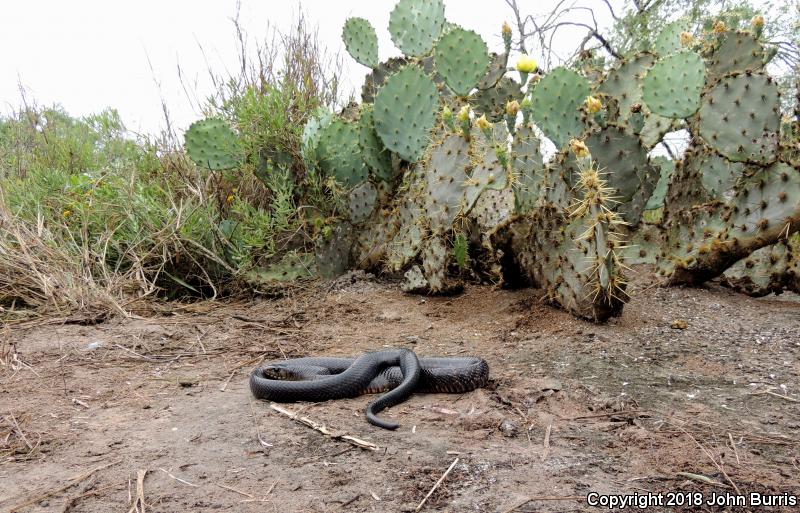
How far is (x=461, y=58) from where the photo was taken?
4230mm

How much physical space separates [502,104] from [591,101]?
2.13 metres

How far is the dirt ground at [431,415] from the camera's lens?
1.80 metres

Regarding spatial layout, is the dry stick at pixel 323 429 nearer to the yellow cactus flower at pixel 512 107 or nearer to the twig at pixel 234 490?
the twig at pixel 234 490

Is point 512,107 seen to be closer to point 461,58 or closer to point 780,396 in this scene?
point 461,58

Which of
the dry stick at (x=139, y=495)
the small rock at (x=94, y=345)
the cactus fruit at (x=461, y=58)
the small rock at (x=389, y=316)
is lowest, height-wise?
the dry stick at (x=139, y=495)

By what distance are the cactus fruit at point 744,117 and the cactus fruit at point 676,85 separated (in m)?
0.11

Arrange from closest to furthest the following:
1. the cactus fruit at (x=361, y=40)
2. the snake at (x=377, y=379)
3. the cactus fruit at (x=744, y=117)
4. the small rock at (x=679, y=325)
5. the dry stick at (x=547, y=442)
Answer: the dry stick at (x=547, y=442) → the snake at (x=377, y=379) → the small rock at (x=679, y=325) → the cactus fruit at (x=744, y=117) → the cactus fruit at (x=361, y=40)

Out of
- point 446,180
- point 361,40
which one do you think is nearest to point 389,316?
point 446,180

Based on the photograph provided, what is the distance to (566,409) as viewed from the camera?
2.41 m

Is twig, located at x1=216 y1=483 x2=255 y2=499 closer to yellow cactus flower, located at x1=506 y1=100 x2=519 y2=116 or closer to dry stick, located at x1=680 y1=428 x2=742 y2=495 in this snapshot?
dry stick, located at x1=680 y1=428 x2=742 y2=495

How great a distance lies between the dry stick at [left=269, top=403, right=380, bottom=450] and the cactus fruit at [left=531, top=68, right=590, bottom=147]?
250 centimetres

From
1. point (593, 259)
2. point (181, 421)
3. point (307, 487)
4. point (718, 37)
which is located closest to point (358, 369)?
point (181, 421)

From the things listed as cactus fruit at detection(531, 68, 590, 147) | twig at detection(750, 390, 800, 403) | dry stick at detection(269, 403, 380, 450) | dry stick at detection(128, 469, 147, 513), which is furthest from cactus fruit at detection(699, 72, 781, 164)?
dry stick at detection(128, 469, 147, 513)

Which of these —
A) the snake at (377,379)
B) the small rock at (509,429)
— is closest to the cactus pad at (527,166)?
the snake at (377,379)
